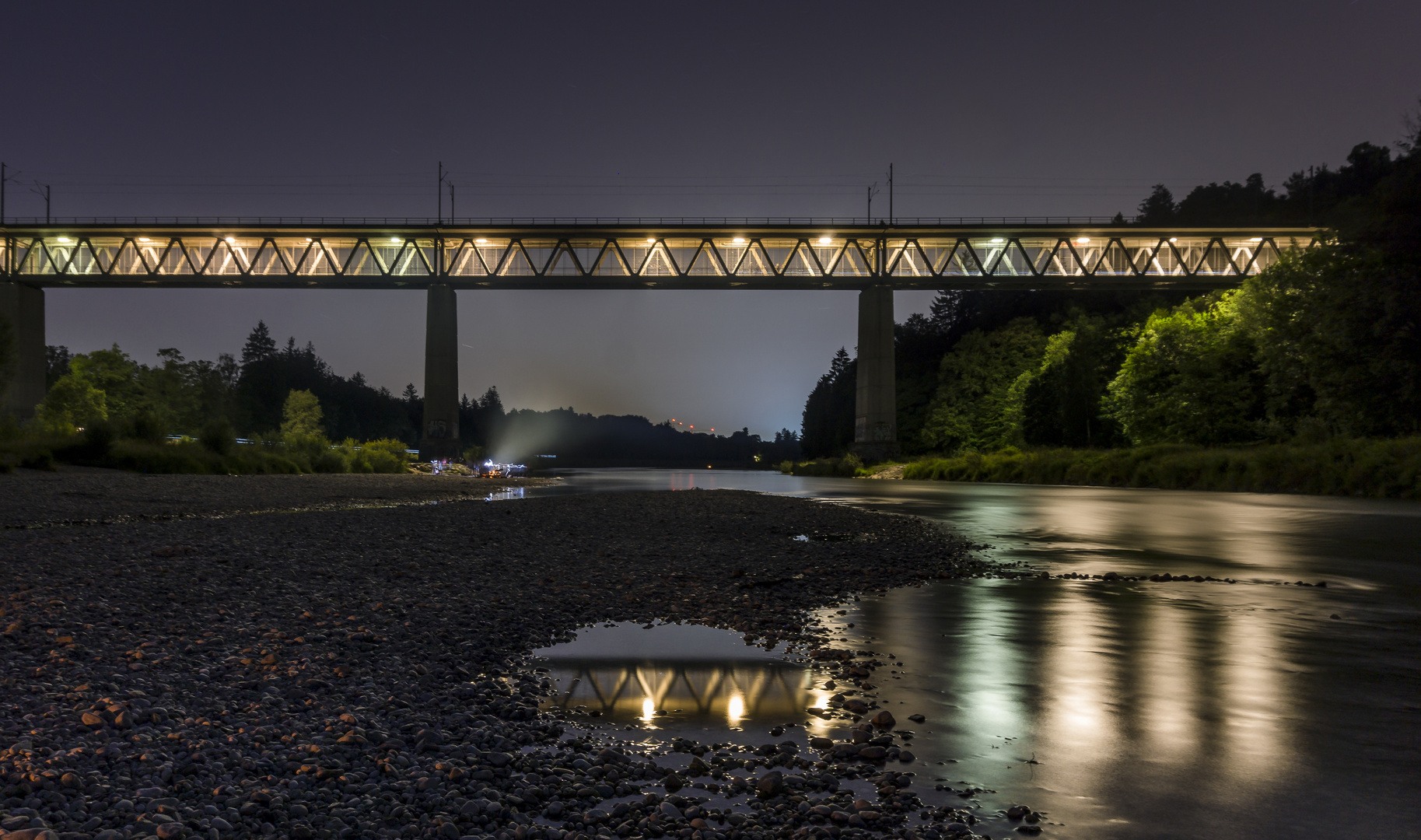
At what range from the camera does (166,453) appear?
3572 centimetres

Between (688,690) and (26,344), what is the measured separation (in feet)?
298

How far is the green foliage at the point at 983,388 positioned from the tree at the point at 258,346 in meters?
137

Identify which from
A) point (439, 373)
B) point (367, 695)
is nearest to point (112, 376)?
point (439, 373)

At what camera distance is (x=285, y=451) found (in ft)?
158

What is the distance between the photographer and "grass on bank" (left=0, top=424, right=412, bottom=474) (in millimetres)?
30125

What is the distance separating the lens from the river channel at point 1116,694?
4.07 meters

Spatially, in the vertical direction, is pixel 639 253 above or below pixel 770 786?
above

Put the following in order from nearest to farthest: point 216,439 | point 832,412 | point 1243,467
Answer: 1. point 1243,467
2. point 216,439
3. point 832,412

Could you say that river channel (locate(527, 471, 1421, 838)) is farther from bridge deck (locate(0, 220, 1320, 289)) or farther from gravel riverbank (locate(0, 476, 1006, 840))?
bridge deck (locate(0, 220, 1320, 289))

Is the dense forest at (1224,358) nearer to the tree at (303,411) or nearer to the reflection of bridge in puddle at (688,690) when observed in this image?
the reflection of bridge in puddle at (688,690)

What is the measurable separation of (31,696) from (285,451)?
48.3 meters

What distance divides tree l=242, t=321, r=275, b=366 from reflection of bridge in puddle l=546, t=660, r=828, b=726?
176102mm

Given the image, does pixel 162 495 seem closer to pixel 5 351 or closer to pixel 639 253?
pixel 5 351

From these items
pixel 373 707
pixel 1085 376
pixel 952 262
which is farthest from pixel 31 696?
pixel 952 262
